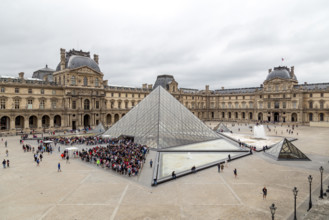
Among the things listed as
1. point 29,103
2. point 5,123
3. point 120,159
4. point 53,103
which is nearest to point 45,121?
point 53,103

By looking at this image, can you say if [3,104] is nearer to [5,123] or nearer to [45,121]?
[5,123]

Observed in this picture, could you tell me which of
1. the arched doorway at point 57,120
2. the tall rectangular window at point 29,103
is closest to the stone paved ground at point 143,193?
the tall rectangular window at point 29,103

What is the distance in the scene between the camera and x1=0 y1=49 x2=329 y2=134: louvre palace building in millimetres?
42656

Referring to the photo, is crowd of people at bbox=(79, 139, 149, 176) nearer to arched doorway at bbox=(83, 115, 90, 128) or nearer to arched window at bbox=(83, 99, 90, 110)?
arched window at bbox=(83, 99, 90, 110)

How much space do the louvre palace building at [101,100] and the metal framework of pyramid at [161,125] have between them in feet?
62.2

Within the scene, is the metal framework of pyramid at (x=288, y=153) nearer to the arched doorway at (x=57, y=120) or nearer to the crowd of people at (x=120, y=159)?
the crowd of people at (x=120, y=159)

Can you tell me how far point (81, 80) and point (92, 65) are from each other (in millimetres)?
4587

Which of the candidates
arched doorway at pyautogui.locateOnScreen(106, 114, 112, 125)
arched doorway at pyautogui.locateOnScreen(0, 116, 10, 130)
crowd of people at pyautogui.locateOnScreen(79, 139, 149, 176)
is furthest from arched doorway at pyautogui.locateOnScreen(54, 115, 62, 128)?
crowd of people at pyautogui.locateOnScreen(79, 139, 149, 176)

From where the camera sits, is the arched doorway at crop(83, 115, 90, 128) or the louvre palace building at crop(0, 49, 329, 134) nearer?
the louvre palace building at crop(0, 49, 329, 134)

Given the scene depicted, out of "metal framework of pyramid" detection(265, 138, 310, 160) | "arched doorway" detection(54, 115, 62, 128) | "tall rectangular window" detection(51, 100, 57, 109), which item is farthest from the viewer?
"arched doorway" detection(54, 115, 62, 128)

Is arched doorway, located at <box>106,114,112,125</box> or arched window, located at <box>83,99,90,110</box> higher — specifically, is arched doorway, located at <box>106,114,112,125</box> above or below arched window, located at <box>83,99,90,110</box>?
below

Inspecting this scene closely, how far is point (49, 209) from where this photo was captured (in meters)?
11.2

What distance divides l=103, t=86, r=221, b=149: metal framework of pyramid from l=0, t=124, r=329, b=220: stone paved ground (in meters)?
9.33

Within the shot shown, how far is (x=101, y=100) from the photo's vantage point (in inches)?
2028
